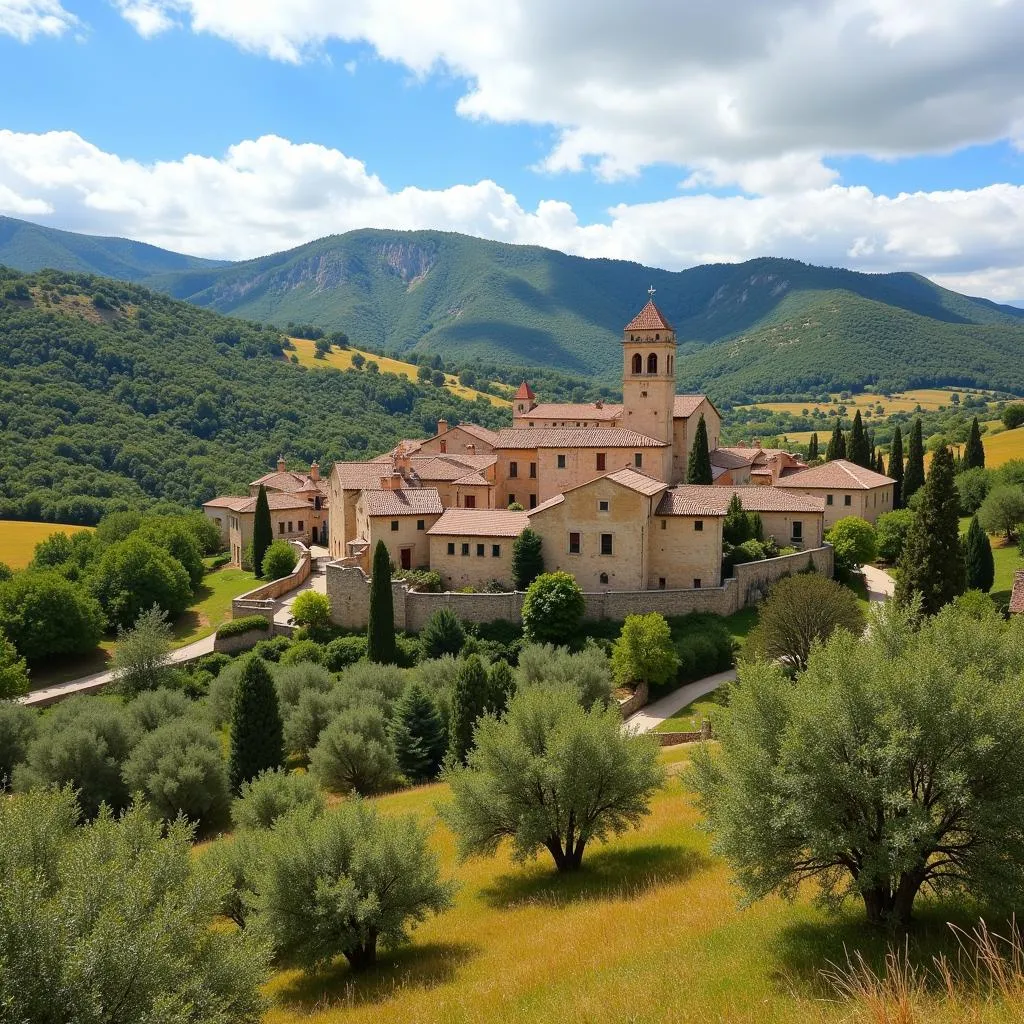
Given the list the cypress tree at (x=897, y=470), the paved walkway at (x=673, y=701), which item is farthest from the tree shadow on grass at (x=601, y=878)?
the cypress tree at (x=897, y=470)

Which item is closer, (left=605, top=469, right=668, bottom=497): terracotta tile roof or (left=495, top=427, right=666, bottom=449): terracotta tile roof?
(left=605, top=469, right=668, bottom=497): terracotta tile roof

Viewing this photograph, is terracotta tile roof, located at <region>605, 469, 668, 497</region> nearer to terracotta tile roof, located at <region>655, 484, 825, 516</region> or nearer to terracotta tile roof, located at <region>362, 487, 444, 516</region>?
terracotta tile roof, located at <region>655, 484, 825, 516</region>

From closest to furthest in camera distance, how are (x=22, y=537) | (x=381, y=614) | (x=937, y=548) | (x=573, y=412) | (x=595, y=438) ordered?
1. (x=937, y=548)
2. (x=381, y=614)
3. (x=595, y=438)
4. (x=573, y=412)
5. (x=22, y=537)

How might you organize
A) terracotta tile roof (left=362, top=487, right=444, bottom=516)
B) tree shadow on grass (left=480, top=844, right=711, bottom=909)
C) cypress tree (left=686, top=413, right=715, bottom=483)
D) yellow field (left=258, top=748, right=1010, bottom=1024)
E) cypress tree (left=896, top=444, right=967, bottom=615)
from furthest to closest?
cypress tree (left=686, top=413, right=715, bottom=483), terracotta tile roof (left=362, top=487, right=444, bottom=516), cypress tree (left=896, top=444, right=967, bottom=615), tree shadow on grass (left=480, top=844, right=711, bottom=909), yellow field (left=258, top=748, right=1010, bottom=1024)

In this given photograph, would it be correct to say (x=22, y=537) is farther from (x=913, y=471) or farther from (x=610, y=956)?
(x=610, y=956)

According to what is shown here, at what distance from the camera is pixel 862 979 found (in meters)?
11.0

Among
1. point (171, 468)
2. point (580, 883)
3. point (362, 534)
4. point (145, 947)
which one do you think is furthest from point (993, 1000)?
point (171, 468)

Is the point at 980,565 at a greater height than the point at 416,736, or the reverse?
the point at 980,565

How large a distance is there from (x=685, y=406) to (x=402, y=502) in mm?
22596

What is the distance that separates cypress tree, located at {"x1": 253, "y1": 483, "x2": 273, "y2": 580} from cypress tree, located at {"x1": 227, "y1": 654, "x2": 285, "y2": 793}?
98.3ft

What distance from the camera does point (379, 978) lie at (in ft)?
53.4

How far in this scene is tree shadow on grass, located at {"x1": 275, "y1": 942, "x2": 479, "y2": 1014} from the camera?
15.3 m

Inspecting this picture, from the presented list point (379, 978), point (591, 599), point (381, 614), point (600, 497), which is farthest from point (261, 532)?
point (379, 978)

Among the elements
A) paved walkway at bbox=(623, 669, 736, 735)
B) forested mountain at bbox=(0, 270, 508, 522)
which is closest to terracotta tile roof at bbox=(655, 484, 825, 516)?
paved walkway at bbox=(623, 669, 736, 735)
